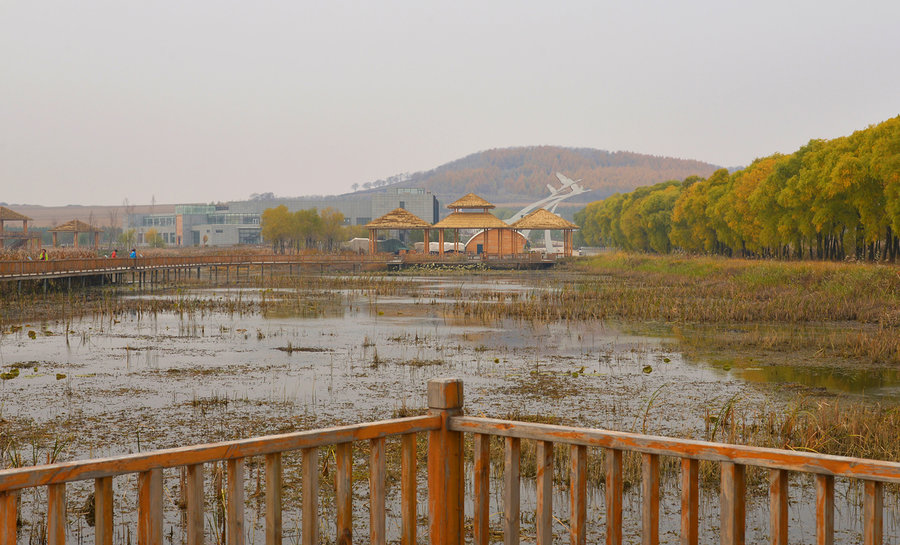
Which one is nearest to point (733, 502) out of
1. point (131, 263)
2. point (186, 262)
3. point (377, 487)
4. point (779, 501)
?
point (779, 501)

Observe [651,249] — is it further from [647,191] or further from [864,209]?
[864,209]

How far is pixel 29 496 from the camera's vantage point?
9289mm

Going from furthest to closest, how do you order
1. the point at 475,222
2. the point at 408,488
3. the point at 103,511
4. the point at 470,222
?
1. the point at 470,222
2. the point at 475,222
3. the point at 408,488
4. the point at 103,511

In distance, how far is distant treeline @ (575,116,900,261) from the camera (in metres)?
39.0

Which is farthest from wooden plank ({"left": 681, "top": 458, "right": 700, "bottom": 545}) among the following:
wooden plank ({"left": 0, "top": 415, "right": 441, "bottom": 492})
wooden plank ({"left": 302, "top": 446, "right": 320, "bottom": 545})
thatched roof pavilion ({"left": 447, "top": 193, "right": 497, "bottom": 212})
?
thatched roof pavilion ({"left": 447, "top": 193, "right": 497, "bottom": 212})

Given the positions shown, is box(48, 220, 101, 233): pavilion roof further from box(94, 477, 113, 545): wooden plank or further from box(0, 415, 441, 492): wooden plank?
box(94, 477, 113, 545): wooden plank

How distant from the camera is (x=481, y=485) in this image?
185 inches

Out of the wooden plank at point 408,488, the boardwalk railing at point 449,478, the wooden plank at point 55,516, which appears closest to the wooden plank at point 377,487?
the boardwalk railing at point 449,478

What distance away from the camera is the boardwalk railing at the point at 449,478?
3631 millimetres

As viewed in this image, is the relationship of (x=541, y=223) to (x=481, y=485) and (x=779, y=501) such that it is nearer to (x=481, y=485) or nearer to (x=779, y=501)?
(x=481, y=485)

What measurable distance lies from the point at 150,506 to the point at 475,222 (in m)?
76.9

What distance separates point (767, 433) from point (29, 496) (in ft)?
28.5

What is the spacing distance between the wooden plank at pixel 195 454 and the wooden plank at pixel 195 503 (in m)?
0.04

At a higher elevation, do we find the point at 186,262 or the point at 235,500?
the point at 186,262
